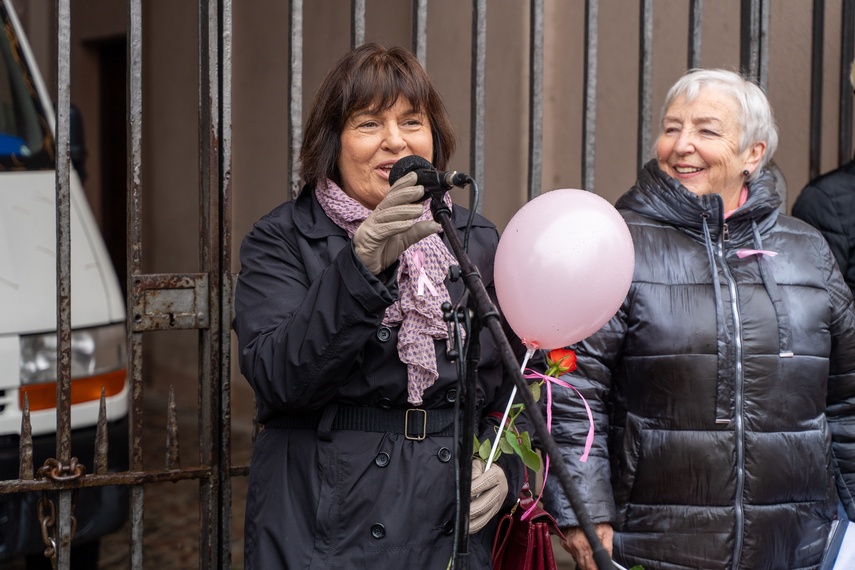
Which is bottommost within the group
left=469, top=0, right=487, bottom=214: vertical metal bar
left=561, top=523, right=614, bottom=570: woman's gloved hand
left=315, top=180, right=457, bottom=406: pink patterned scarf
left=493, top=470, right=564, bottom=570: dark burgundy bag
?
left=561, top=523, right=614, bottom=570: woman's gloved hand

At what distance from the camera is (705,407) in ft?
7.30

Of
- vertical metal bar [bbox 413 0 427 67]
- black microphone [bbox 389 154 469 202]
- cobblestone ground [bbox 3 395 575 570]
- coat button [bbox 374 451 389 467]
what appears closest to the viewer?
black microphone [bbox 389 154 469 202]

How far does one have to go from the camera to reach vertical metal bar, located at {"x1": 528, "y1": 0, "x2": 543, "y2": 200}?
2.78m

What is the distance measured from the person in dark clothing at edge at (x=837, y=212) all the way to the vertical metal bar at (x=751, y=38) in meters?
0.45

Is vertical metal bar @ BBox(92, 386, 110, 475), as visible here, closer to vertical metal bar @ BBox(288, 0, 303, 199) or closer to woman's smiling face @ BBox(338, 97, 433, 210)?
vertical metal bar @ BBox(288, 0, 303, 199)

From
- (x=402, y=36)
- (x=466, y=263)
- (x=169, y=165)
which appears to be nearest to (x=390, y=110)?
(x=466, y=263)

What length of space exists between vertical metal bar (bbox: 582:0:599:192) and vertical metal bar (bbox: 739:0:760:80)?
573mm

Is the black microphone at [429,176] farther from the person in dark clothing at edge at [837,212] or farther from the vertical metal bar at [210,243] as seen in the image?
the person in dark clothing at edge at [837,212]

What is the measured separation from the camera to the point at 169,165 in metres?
7.47

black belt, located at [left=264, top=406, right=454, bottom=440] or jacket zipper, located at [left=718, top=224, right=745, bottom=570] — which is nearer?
black belt, located at [left=264, top=406, right=454, bottom=440]

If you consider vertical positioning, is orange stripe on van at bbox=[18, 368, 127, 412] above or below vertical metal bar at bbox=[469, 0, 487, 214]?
below

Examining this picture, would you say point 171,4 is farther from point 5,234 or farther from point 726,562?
point 726,562

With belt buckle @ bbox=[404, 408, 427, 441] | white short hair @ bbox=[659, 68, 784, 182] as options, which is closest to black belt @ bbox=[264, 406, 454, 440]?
belt buckle @ bbox=[404, 408, 427, 441]

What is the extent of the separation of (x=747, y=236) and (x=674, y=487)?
2.26 feet
